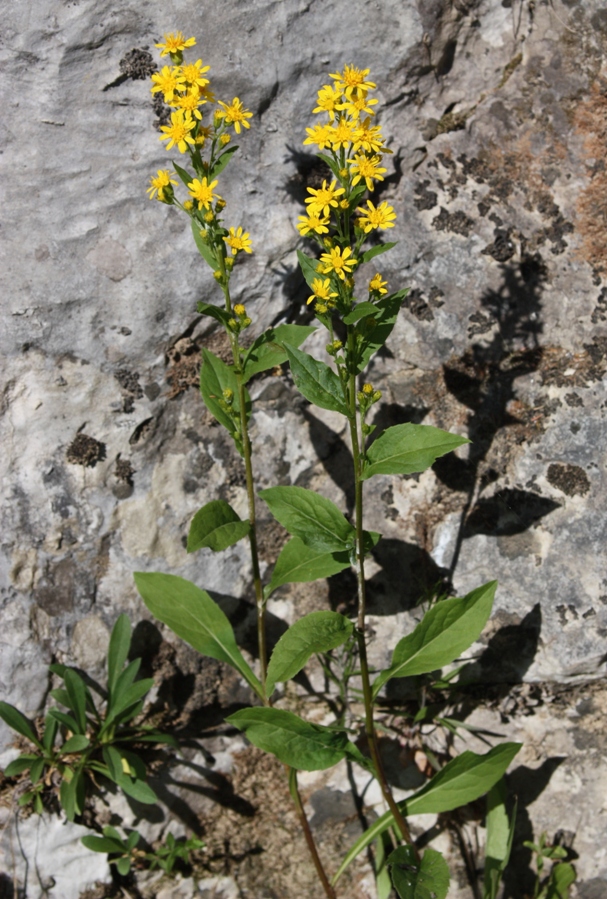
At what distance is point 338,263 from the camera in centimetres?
247

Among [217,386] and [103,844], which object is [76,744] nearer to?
[103,844]

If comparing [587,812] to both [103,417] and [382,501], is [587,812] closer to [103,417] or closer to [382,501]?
[382,501]

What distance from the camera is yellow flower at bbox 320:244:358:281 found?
8.09 feet

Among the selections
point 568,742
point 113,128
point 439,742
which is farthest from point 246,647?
point 113,128

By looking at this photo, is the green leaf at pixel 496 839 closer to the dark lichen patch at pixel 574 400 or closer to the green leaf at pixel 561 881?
the green leaf at pixel 561 881

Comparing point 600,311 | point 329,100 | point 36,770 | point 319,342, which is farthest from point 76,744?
point 600,311

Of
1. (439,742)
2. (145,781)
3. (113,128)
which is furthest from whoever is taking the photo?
(439,742)

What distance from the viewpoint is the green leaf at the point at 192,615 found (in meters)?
3.36

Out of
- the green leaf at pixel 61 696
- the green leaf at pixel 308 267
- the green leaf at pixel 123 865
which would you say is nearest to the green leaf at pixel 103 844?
the green leaf at pixel 123 865

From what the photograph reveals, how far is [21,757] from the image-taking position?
11.3ft

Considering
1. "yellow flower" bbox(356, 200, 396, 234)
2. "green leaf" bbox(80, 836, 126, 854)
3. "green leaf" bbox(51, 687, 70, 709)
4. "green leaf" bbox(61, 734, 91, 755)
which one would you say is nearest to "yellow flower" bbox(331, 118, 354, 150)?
"yellow flower" bbox(356, 200, 396, 234)

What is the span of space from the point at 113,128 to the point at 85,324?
902 mm

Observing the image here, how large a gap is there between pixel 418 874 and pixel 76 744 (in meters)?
1.64

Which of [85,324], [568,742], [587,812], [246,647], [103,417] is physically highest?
[85,324]
